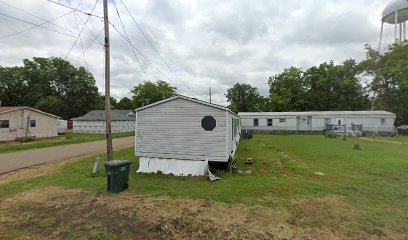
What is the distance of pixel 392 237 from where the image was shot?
174 inches

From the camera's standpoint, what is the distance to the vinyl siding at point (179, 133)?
9320mm

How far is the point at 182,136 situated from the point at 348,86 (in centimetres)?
4099

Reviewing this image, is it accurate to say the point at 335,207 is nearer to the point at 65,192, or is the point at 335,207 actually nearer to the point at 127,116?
the point at 65,192

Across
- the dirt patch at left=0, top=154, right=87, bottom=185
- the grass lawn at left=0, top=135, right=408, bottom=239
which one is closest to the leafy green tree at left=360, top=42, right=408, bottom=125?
the grass lawn at left=0, top=135, right=408, bottom=239

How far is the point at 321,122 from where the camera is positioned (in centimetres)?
3066

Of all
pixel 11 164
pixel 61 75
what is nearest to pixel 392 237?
pixel 11 164

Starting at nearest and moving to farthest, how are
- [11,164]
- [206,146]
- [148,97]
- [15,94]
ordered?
[206,146]
[11,164]
[15,94]
[148,97]

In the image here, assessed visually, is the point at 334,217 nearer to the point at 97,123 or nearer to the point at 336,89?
the point at 97,123

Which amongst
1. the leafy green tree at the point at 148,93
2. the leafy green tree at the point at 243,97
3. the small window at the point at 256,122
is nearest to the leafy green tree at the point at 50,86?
the leafy green tree at the point at 148,93

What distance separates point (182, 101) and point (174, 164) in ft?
8.73

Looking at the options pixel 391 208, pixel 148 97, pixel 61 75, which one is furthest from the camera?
pixel 148 97

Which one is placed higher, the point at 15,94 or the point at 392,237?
the point at 15,94

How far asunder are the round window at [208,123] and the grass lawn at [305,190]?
1922 millimetres

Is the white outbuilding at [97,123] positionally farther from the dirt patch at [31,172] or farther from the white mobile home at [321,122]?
the dirt patch at [31,172]
